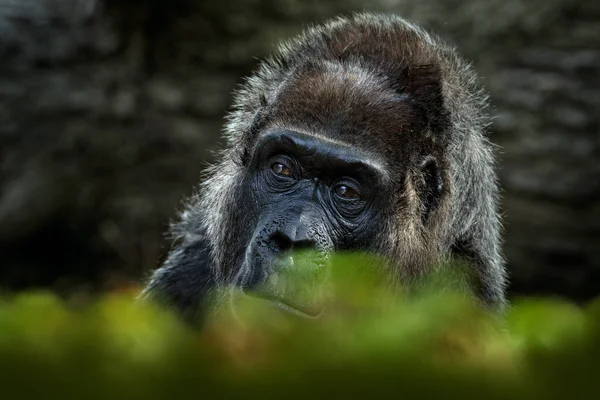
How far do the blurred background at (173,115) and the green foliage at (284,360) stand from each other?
30.2 ft

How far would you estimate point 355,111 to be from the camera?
257 inches

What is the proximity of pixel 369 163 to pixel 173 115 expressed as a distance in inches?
219

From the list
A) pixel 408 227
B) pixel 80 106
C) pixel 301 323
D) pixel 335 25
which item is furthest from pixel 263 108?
pixel 301 323

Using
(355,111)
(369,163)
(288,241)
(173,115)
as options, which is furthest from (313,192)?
(173,115)

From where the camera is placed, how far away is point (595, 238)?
11.0m

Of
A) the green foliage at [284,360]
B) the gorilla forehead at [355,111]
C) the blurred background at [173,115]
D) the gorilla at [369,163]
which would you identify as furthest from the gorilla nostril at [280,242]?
the blurred background at [173,115]

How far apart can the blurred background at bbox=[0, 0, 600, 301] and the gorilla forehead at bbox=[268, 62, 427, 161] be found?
4239 mm

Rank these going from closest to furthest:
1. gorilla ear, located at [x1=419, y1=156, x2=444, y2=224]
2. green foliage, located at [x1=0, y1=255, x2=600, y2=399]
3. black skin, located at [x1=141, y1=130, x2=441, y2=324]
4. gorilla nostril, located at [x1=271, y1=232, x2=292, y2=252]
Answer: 1. green foliage, located at [x1=0, y1=255, x2=600, y2=399]
2. gorilla nostril, located at [x1=271, y1=232, x2=292, y2=252]
3. black skin, located at [x1=141, y1=130, x2=441, y2=324]
4. gorilla ear, located at [x1=419, y1=156, x2=444, y2=224]

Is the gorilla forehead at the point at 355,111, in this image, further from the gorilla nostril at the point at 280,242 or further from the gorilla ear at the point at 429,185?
the gorilla nostril at the point at 280,242

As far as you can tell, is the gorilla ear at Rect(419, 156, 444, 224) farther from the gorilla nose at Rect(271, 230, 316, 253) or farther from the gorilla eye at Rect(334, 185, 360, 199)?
the gorilla nose at Rect(271, 230, 316, 253)

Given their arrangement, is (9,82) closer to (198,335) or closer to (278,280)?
(278,280)

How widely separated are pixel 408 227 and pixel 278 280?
3.99ft

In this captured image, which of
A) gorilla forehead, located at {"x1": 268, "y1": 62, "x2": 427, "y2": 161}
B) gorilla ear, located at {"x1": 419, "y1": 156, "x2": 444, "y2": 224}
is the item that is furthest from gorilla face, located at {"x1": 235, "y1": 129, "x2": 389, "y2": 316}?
gorilla ear, located at {"x1": 419, "y1": 156, "x2": 444, "y2": 224}

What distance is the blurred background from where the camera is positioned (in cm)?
1078
